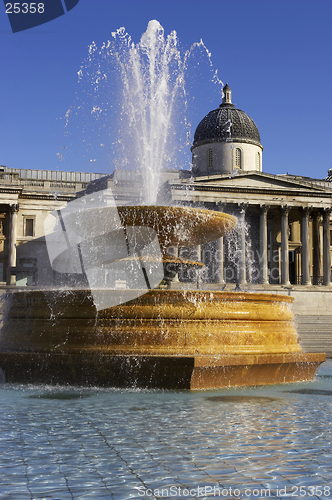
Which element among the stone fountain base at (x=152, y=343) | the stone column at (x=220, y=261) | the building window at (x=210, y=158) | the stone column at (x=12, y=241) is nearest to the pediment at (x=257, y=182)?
the stone column at (x=220, y=261)

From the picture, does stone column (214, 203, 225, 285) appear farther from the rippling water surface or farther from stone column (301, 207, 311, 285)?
the rippling water surface

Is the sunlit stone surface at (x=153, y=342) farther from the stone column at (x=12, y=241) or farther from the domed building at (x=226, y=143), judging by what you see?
the domed building at (x=226, y=143)

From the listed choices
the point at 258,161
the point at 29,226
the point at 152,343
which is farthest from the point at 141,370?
the point at 258,161

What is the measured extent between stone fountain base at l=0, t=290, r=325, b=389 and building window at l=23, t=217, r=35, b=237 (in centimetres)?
3796

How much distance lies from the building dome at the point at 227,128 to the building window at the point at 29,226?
55.7 ft

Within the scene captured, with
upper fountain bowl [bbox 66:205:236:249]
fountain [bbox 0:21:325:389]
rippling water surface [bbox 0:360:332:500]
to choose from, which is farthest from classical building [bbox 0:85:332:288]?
rippling water surface [bbox 0:360:332:500]

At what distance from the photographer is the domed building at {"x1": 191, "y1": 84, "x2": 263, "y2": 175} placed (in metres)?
50.4

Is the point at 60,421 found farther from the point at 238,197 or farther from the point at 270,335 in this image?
the point at 238,197

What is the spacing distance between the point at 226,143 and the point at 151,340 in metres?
43.5

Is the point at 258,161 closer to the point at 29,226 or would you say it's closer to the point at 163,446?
the point at 29,226

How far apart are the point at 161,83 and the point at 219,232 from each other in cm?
646

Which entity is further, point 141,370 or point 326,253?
point 326,253

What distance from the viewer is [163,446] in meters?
5.16

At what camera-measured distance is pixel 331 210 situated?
154 ft
